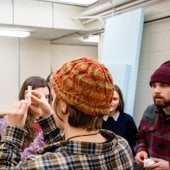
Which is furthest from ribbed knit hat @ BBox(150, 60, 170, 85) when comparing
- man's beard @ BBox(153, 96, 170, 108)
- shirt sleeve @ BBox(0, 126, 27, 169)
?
shirt sleeve @ BBox(0, 126, 27, 169)

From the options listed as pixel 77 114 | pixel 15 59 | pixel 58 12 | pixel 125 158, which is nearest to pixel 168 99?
pixel 125 158

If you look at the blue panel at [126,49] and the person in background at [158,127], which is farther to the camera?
the blue panel at [126,49]

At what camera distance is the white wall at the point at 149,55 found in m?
3.22

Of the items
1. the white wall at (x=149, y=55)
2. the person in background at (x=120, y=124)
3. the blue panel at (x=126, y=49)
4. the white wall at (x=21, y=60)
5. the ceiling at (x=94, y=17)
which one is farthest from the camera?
the white wall at (x=21, y=60)

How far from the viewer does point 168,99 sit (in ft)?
7.36

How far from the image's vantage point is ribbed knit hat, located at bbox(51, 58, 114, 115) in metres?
1.00

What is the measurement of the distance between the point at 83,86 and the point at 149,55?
2554mm

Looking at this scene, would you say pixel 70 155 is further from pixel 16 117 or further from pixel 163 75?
pixel 163 75

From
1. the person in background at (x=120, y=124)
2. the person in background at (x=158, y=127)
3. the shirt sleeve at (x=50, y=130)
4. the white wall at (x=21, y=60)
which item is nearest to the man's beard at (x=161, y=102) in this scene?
the person in background at (x=158, y=127)

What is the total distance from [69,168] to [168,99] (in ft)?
4.80

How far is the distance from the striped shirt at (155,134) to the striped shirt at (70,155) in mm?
1098

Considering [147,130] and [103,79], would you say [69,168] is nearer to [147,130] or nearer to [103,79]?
[103,79]

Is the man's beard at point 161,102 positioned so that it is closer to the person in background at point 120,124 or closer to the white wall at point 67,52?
the person in background at point 120,124

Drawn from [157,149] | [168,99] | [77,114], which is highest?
[77,114]
